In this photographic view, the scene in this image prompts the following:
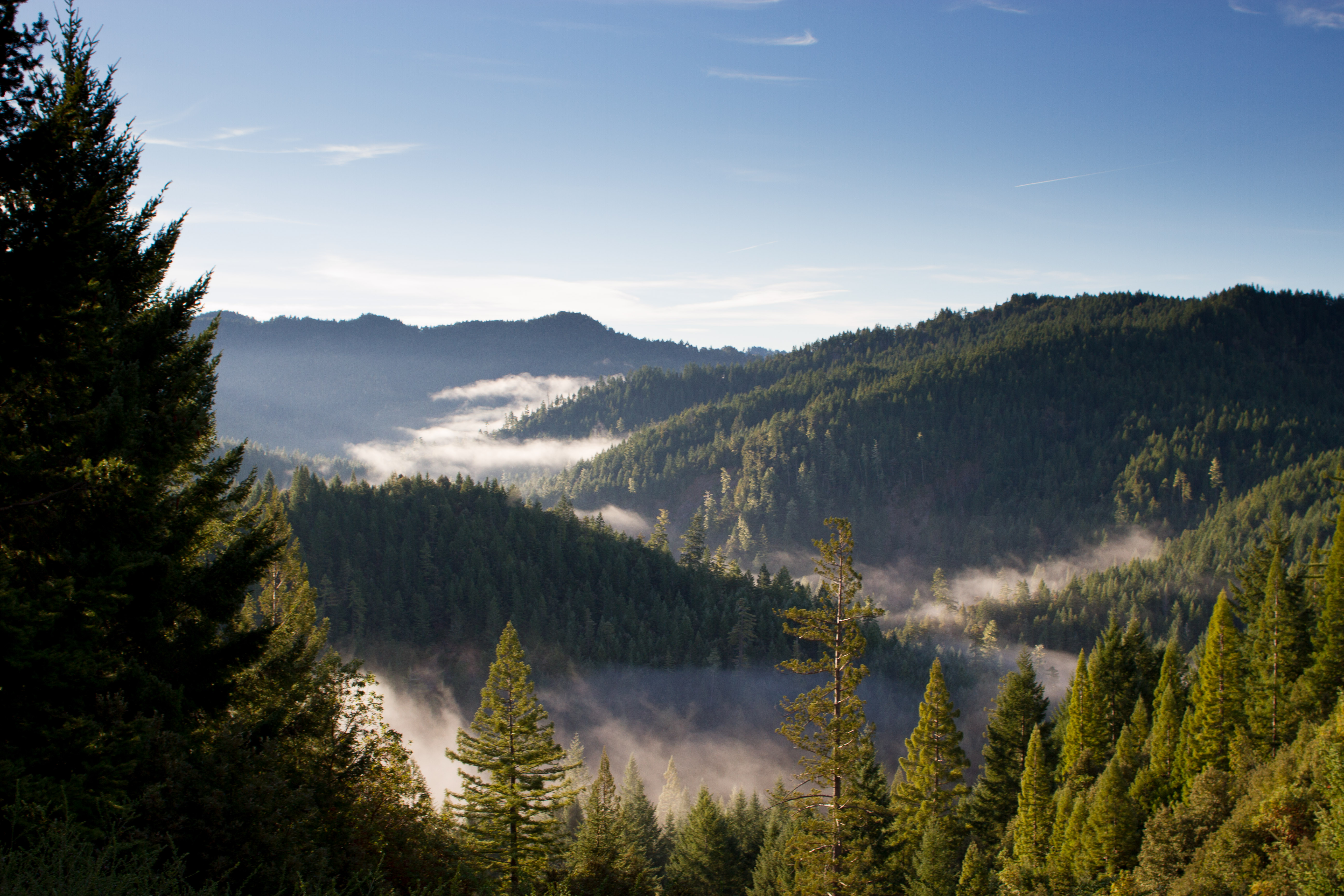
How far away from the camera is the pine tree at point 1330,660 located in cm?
3356

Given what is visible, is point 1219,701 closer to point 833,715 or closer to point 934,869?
point 934,869

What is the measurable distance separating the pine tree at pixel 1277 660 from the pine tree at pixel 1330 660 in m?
1.05

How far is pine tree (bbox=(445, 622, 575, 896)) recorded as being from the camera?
25625 millimetres

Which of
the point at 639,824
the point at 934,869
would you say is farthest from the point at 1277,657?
the point at 639,824

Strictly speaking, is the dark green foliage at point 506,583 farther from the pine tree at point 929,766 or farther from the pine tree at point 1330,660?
the pine tree at point 1330,660

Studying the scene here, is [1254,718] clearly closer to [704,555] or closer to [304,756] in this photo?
[304,756]

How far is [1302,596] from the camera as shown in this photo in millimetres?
40281

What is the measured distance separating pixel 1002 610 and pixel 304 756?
174515 mm

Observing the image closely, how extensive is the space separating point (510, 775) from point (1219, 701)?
36.3 metres

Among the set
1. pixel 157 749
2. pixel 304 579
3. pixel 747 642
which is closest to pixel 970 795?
pixel 304 579

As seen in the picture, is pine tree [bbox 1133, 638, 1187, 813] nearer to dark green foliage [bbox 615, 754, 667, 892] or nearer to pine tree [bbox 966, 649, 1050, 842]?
pine tree [bbox 966, 649, 1050, 842]

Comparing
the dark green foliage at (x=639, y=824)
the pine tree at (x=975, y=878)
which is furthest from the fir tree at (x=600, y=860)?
the pine tree at (x=975, y=878)

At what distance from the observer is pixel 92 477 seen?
10.6 metres

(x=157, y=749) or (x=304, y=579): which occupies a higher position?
(x=157, y=749)
